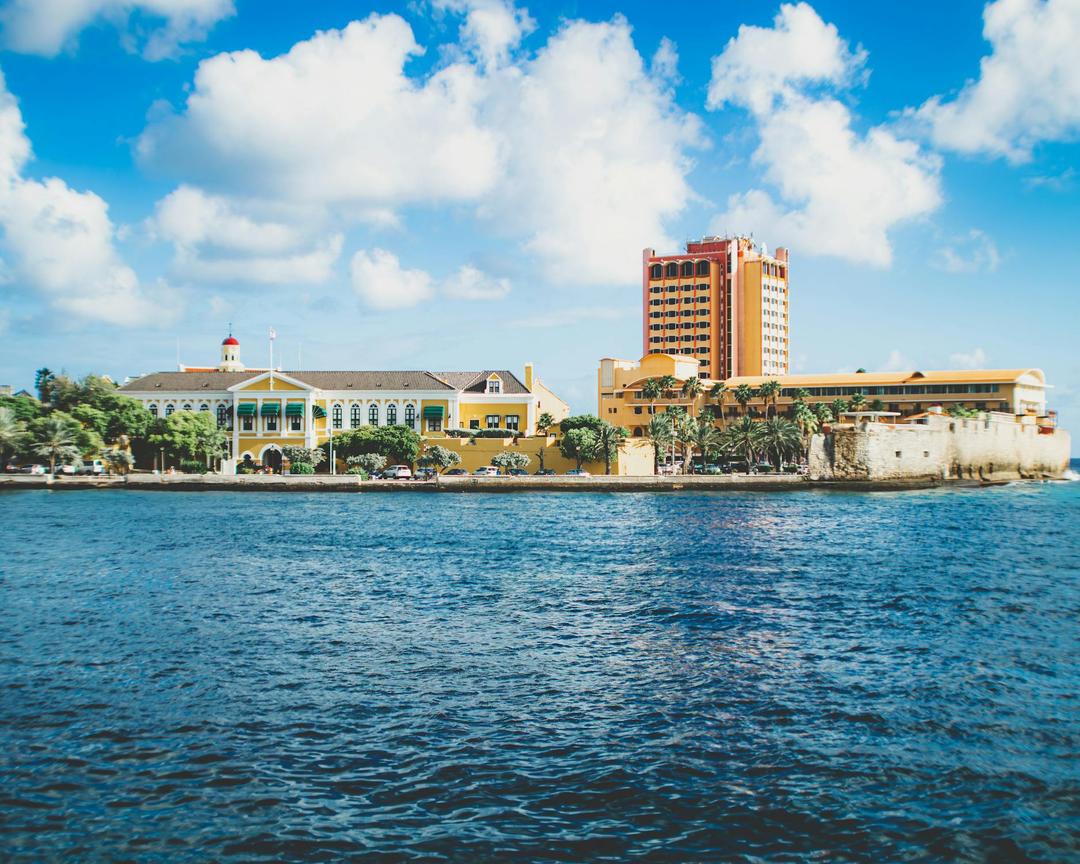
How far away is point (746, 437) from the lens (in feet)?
311

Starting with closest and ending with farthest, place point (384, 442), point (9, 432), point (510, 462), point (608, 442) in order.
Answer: point (9, 432) < point (608, 442) < point (510, 462) < point (384, 442)

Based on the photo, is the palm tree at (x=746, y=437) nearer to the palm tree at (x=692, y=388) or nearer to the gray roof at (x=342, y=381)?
the palm tree at (x=692, y=388)

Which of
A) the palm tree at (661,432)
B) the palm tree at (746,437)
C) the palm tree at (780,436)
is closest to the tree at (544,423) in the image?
the palm tree at (661,432)

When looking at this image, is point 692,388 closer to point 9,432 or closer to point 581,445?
point 581,445

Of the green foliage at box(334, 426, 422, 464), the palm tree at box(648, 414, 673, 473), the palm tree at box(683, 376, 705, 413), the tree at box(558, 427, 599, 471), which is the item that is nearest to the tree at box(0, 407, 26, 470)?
the green foliage at box(334, 426, 422, 464)

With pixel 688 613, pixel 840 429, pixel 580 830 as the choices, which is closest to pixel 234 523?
pixel 688 613

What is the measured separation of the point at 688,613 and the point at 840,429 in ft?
227

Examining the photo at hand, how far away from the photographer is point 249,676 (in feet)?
61.5

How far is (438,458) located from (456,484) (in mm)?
10372

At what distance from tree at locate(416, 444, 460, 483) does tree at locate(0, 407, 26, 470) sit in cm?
4034

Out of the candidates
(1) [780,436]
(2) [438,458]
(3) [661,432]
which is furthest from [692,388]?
(2) [438,458]

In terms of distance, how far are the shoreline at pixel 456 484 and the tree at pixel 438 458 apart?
816 centimetres

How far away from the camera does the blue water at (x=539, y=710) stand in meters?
11.8

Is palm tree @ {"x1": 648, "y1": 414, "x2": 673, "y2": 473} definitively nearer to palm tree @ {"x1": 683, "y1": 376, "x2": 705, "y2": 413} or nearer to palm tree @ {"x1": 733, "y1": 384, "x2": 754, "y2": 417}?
palm tree @ {"x1": 683, "y1": 376, "x2": 705, "y2": 413}
